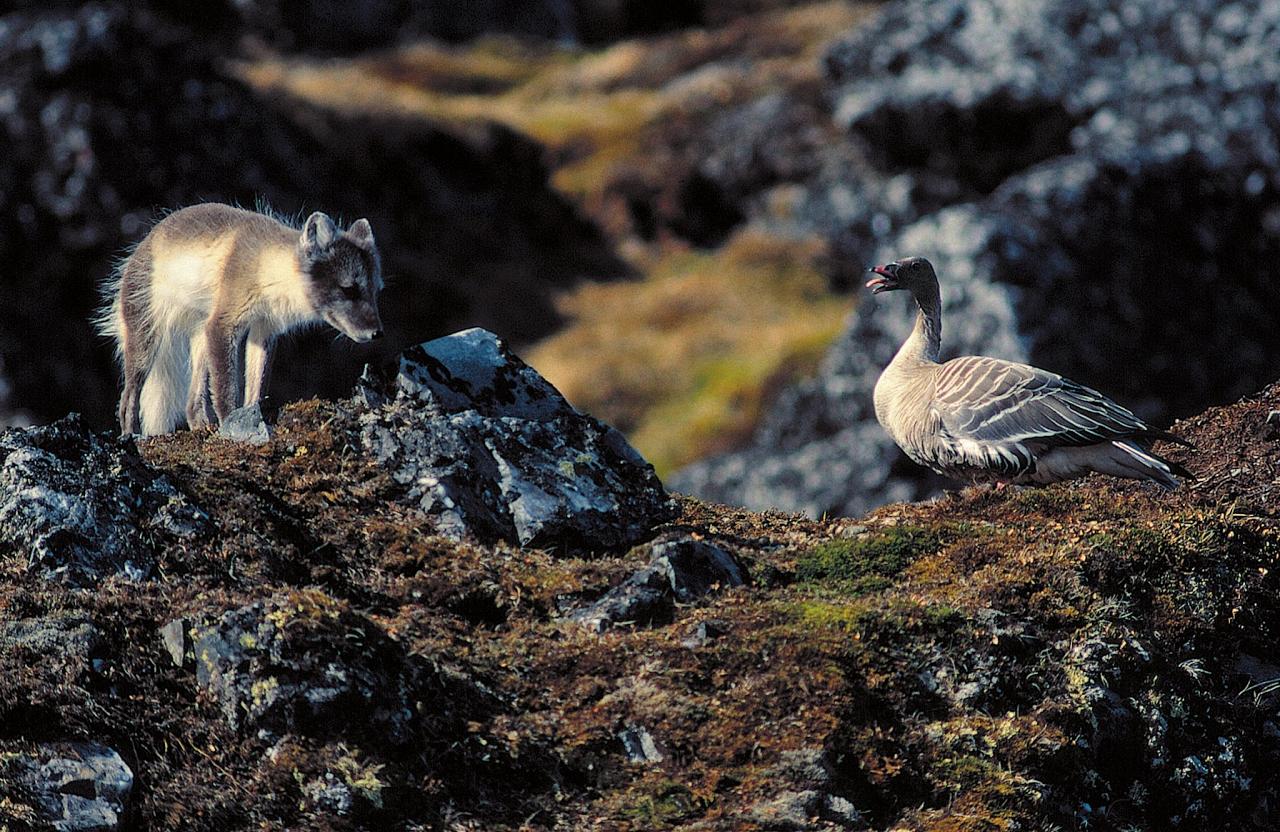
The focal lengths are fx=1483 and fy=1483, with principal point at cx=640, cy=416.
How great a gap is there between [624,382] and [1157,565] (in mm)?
28629

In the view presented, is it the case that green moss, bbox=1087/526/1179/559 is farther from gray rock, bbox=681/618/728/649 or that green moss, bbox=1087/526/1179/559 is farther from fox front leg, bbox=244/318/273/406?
fox front leg, bbox=244/318/273/406

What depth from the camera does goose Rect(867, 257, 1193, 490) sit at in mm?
12047

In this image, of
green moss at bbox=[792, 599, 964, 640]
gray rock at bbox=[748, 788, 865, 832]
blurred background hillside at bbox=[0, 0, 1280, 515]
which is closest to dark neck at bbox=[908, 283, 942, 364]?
green moss at bbox=[792, 599, 964, 640]

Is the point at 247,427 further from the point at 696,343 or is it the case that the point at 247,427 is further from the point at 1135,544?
the point at 696,343

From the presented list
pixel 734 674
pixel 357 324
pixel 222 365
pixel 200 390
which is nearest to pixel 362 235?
pixel 357 324

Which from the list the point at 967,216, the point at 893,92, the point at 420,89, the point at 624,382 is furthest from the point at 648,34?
the point at 967,216

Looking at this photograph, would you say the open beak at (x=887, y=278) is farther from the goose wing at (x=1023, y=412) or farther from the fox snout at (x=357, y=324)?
the fox snout at (x=357, y=324)

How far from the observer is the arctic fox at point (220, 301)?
13.0 m

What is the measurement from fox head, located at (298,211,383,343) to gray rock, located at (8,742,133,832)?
19.6ft

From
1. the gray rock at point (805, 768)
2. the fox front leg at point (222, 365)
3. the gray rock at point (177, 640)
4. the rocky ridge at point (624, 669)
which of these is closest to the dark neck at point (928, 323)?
the rocky ridge at point (624, 669)

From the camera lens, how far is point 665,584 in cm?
970

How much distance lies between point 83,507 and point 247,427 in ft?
8.13

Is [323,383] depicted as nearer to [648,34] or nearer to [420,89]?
[420,89]

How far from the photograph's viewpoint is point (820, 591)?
9.99 meters
